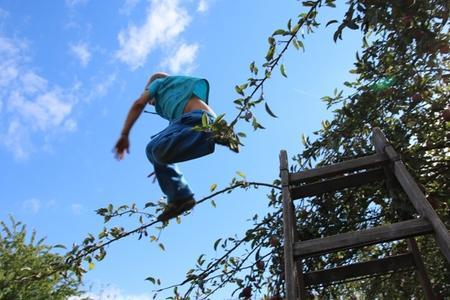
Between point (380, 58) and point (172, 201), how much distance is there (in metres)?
A: 1.97

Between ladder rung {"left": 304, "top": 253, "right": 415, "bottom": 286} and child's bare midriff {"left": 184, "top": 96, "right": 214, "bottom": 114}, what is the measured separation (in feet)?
3.78

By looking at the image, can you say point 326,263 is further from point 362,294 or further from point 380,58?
point 380,58

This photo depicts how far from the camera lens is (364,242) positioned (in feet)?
5.73

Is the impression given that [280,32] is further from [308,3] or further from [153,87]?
[153,87]

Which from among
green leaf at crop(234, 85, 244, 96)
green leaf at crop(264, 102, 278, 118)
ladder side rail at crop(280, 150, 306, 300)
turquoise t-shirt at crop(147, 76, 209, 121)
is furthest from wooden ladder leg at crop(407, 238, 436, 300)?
turquoise t-shirt at crop(147, 76, 209, 121)

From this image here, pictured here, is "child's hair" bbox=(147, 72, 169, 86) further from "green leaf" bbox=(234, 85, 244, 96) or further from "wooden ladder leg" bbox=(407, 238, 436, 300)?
"wooden ladder leg" bbox=(407, 238, 436, 300)

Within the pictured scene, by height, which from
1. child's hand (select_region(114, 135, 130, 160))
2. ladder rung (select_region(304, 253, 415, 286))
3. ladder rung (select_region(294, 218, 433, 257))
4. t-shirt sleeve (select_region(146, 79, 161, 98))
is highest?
t-shirt sleeve (select_region(146, 79, 161, 98))

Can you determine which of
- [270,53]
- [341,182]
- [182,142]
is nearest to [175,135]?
[182,142]

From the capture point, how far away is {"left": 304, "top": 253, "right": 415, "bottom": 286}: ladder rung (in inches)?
94.1

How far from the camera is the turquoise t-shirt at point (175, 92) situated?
280cm

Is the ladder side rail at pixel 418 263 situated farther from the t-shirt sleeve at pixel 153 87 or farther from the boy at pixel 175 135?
the t-shirt sleeve at pixel 153 87

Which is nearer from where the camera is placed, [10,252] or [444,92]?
[444,92]

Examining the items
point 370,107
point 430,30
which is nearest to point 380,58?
point 370,107

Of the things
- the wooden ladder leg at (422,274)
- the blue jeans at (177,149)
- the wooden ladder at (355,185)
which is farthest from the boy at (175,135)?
the wooden ladder leg at (422,274)
